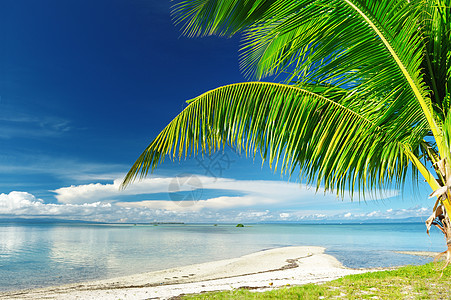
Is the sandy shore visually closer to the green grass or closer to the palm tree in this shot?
the green grass

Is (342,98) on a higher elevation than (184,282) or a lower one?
higher

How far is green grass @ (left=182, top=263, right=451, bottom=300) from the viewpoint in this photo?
293 inches

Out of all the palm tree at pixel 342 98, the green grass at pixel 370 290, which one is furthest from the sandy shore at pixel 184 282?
the palm tree at pixel 342 98

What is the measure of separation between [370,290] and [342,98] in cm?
718

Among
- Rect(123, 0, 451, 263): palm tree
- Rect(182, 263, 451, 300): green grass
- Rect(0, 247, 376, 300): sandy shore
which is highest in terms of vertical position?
Rect(123, 0, 451, 263): palm tree

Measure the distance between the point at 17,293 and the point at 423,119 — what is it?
16312 mm

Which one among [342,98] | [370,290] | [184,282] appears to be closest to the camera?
[342,98]

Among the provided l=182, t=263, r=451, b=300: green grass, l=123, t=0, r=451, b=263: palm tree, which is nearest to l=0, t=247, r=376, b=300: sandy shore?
l=182, t=263, r=451, b=300: green grass

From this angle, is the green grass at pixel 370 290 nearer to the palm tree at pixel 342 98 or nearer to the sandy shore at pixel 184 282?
the sandy shore at pixel 184 282

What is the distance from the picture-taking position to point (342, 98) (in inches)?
128

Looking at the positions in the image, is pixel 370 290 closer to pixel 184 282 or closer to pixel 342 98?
pixel 342 98

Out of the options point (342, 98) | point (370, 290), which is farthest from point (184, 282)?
point (342, 98)

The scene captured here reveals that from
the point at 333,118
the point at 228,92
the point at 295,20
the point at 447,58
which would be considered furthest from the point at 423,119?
the point at 228,92

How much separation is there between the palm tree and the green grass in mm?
5125
